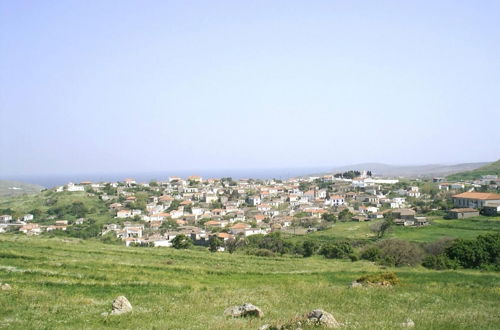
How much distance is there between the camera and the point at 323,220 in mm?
97875

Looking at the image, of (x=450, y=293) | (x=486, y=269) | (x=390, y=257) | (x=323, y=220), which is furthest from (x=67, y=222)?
(x=450, y=293)

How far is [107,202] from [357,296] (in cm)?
11469

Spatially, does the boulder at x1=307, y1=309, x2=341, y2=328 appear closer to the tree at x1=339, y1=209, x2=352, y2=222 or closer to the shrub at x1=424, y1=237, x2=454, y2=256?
the shrub at x1=424, y1=237, x2=454, y2=256

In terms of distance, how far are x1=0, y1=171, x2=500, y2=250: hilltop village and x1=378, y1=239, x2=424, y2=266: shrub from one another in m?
31.0

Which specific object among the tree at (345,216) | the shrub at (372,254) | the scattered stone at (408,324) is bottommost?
the tree at (345,216)

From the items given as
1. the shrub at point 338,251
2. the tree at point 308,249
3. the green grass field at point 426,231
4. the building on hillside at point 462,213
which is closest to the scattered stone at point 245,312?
the shrub at point 338,251

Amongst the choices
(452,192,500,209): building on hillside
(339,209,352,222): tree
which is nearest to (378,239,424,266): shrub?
(339,209,352,222): tree

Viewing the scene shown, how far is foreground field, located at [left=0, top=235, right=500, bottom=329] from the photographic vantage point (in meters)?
13.5

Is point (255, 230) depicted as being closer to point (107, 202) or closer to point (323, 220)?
point (323, 220)

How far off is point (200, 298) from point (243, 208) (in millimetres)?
108642

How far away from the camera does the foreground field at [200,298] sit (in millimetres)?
13484

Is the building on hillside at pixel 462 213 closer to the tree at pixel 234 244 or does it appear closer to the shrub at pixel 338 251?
the shrub at pixel 338 251

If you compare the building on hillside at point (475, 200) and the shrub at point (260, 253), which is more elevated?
the building on hillside at point (475, 200)

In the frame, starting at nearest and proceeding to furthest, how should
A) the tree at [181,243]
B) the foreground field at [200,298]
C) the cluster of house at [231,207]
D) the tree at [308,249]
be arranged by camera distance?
the foreground field at [200,298] → the tree at [308,249] → the tree at [181,243] → the cluster of house at [231,207]
